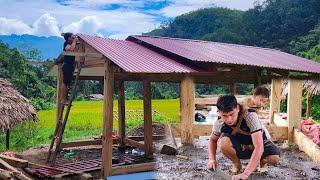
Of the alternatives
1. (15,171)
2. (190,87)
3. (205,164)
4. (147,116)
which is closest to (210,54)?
(190,87)

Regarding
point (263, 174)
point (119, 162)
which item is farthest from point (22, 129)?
point (263, 174)

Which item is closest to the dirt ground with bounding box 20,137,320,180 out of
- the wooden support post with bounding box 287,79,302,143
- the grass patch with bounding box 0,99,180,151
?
the wooden support post with bounding box 287,79,302,143

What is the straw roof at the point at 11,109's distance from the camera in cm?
1263

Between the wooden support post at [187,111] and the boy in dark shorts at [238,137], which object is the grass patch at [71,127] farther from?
the boy in dark shorts at [238,137]

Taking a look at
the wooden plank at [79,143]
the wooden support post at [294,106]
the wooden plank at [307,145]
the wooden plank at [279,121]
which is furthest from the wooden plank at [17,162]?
the wooden plank at [279,121]

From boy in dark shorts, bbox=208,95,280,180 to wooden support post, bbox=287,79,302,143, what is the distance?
4856mm

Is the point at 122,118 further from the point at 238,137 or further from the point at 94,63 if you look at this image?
the point at 238,137

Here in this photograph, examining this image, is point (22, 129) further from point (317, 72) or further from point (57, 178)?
point (317, 72)

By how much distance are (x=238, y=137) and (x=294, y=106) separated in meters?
5.71

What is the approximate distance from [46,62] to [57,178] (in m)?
3.57

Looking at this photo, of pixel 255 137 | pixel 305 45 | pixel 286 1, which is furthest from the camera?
pixel 286 1

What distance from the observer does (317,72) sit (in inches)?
428

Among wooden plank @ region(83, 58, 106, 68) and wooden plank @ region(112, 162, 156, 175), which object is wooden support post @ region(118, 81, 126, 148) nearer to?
wooden plank @ region(83, 58, 106, 68)

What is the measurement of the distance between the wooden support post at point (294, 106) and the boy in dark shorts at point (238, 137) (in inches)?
191
